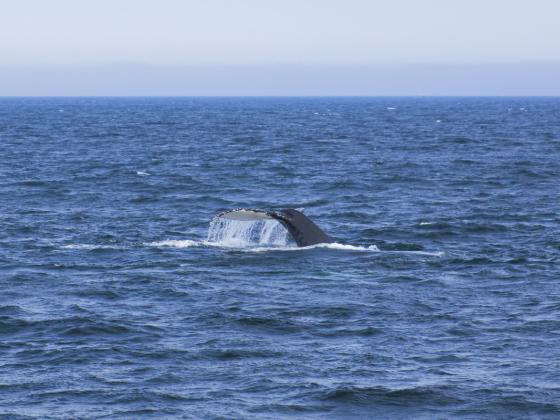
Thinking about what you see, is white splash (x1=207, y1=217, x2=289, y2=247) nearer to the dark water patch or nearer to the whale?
the whale

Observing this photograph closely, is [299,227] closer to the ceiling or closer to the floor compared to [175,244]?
closer to the ceiling

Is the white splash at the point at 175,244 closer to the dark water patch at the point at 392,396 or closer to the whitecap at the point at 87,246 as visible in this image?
the whitecap at the point at 87,246

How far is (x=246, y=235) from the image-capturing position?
30156 mm

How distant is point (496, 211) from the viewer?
37.9m

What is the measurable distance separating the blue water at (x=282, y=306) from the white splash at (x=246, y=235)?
684mm

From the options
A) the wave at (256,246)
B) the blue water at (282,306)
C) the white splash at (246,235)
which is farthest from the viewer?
the white splash at (246,235)

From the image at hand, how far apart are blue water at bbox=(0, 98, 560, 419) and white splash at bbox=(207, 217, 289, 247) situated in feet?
2.24

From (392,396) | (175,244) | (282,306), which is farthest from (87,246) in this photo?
(392,396)

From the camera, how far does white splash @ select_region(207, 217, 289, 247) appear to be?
28.7 m

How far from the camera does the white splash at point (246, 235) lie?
28734 mm

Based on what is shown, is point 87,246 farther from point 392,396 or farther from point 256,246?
point 392,396

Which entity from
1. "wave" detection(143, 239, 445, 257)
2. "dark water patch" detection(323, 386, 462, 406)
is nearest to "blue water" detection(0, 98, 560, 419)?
"dark water patch" detection(323, 386, 462, 406)

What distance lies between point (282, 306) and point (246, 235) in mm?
9113

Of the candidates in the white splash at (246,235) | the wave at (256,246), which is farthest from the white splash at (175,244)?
the white splash at (246,235)
